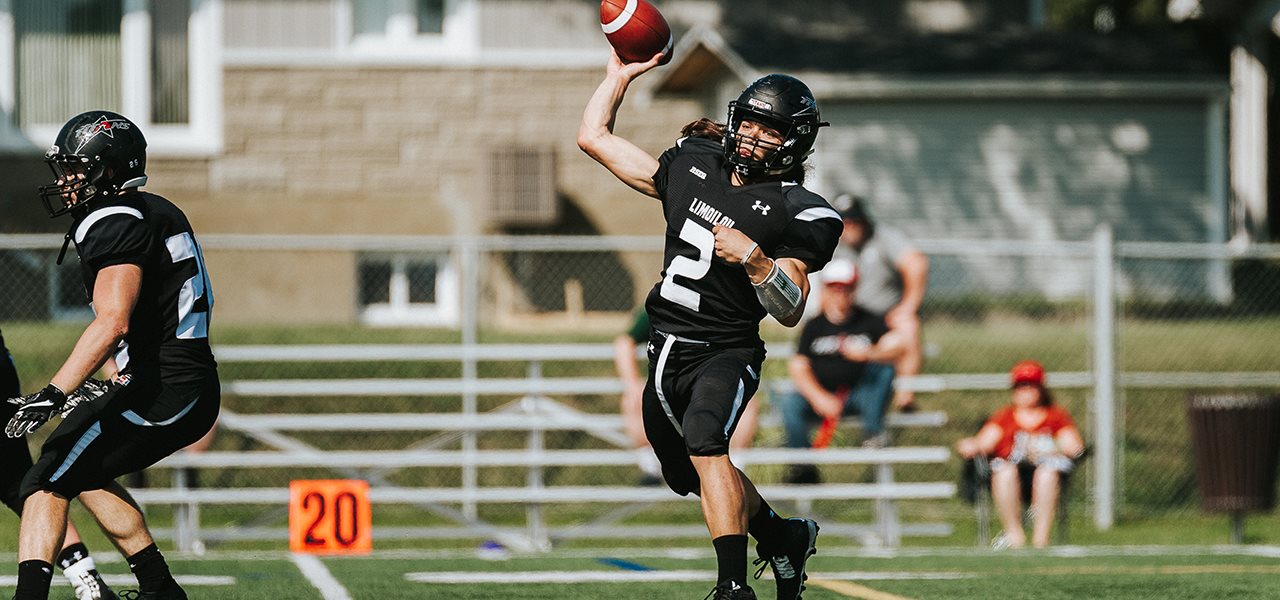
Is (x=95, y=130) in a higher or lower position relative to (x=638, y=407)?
higher

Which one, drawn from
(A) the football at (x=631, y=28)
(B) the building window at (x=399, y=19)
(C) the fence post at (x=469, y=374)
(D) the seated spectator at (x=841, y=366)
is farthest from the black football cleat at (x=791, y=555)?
(B) the building window at (x=399, y=19)

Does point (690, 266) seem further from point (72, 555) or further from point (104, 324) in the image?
point (72, 555)

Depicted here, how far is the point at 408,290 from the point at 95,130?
35.0 ft

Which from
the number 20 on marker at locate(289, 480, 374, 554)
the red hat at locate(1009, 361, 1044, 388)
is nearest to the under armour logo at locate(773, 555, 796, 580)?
the number 20 on marker at locate(289, 480, 374, 554)

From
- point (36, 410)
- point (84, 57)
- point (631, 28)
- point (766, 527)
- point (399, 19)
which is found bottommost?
point (766, 527)

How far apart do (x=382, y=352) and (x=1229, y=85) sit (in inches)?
440

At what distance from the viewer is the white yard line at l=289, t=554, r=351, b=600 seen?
714 centimetres

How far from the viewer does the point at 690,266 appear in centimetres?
563

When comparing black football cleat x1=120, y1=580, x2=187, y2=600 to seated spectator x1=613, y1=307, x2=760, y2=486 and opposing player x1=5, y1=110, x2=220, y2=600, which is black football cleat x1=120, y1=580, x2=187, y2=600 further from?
seated spectator x1=613, y1=307, x2=760, y2=486

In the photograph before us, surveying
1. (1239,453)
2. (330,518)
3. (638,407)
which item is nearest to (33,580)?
(330,518)

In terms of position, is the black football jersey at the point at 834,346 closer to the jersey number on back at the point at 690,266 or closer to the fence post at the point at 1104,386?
the fence post at the point at 1104,386

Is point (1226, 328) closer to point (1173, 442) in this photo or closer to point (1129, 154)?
point (1173, 442)

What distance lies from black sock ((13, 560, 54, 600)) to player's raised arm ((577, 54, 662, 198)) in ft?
7.37

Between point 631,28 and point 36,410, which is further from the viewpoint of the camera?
point 631,28
